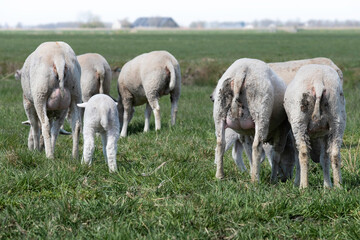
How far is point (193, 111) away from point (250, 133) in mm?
6716

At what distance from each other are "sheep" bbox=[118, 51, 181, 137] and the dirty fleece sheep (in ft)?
10.3

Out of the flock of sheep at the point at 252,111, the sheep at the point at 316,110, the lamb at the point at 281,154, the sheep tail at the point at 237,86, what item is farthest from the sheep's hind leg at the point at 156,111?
the sheep at the point at 316,110

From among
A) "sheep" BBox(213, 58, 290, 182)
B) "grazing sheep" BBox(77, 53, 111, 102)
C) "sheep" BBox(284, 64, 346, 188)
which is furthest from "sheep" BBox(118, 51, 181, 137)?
"sheep" BBox(284, 64, 346, 188)

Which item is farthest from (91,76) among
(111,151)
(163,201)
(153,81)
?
(163,201)

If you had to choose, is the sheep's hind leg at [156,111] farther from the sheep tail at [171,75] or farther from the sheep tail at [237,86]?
the sheep tail at [237,86]

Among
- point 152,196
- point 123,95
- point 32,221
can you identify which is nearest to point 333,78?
point 152,196

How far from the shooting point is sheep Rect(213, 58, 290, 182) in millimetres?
5824

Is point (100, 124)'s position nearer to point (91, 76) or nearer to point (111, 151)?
point (111, 151)

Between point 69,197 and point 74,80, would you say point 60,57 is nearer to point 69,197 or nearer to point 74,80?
point 74,80

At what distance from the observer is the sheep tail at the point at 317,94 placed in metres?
5.29

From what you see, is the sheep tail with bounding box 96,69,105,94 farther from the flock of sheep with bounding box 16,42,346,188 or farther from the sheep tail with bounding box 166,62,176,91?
the flock of sheep with bounding box 16,42,346,188

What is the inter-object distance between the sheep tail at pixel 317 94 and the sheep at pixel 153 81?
18.0 feet

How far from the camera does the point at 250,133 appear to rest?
6.36 meters

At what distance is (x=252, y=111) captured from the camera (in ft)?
19.3
